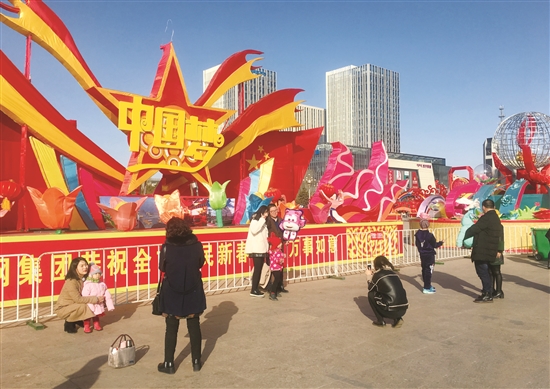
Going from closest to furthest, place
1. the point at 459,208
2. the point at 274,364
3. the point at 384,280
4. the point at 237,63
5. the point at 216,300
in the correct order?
the point at 274,364, the point at 384,280, the point at 216,300, the point at 237,63, the point at 459,208

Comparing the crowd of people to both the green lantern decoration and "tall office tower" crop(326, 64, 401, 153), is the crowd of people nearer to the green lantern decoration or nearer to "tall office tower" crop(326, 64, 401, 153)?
the green lantern decoration

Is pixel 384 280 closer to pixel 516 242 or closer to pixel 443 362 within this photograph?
pixel 443 362

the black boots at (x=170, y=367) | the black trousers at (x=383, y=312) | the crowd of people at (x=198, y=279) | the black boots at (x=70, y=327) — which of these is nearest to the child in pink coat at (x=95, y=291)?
the crowd of people at (x=198, y=279)

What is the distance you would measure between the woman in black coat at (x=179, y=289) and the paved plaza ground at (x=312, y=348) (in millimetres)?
236

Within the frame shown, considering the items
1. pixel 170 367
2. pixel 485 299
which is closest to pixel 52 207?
pixel 170 367

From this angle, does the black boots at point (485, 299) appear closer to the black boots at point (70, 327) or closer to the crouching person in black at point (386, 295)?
the crouching person in black at point (386, 295)

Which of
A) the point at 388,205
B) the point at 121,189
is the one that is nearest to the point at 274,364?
the point at 121,189

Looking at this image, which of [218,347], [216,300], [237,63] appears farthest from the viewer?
[237,63]

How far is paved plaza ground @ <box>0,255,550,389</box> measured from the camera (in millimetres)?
4223

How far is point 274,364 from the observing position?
4633 millimetres

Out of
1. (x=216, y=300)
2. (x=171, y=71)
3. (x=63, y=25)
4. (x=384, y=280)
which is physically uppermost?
(x=63, y=25)

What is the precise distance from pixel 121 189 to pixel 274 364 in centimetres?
784

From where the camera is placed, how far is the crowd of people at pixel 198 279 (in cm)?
448

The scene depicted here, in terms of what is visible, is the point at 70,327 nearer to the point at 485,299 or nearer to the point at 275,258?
the point at 275,258
